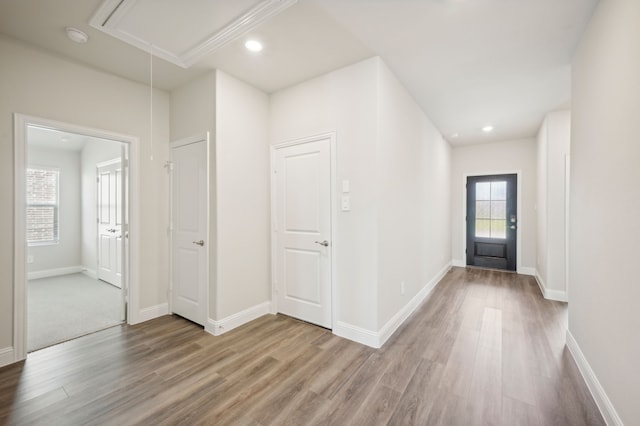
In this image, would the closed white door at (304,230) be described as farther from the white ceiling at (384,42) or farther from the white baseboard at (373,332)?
the white ceiling at (384,42)

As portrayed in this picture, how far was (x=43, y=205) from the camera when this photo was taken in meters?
5.43

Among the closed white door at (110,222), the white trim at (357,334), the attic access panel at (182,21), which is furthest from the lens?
the closed white door at (110,222)

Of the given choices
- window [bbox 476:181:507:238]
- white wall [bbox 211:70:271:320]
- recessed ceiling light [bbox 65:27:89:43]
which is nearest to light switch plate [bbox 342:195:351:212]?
white wall [bbox 211:70:271:320]

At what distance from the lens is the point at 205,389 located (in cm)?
199

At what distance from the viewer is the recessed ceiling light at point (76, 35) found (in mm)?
2240

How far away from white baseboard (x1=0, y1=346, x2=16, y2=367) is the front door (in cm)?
710

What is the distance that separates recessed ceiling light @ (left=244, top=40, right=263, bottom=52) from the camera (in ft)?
7.76

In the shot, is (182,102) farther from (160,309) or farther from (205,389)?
(205,389)

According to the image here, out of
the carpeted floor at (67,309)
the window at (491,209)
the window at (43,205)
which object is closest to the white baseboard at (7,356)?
the carpeted floor at (67,309)

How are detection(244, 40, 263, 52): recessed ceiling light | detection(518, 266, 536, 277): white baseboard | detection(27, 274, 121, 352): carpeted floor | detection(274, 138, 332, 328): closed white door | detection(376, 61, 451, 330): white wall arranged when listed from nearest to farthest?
detection(244, 40, 263, 52): recessed ceiling light < detection(376, 61, 451, 330): white wall < detection(27, 274, 121, 352): carpeted floor < detection(274, 138, 332, 328): closed white door < detection(518, 266, 536, 277): white baseboard

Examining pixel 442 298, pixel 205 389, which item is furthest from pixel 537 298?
pixel 205 389

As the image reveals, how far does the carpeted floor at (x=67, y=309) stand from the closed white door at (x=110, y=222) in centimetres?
24

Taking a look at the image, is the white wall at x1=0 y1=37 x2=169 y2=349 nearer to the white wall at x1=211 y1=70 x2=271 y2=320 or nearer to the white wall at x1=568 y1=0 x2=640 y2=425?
the white wall at x1=211 y1=70 x2=271 y2=320

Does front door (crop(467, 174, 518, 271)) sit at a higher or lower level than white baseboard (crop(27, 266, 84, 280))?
higher
